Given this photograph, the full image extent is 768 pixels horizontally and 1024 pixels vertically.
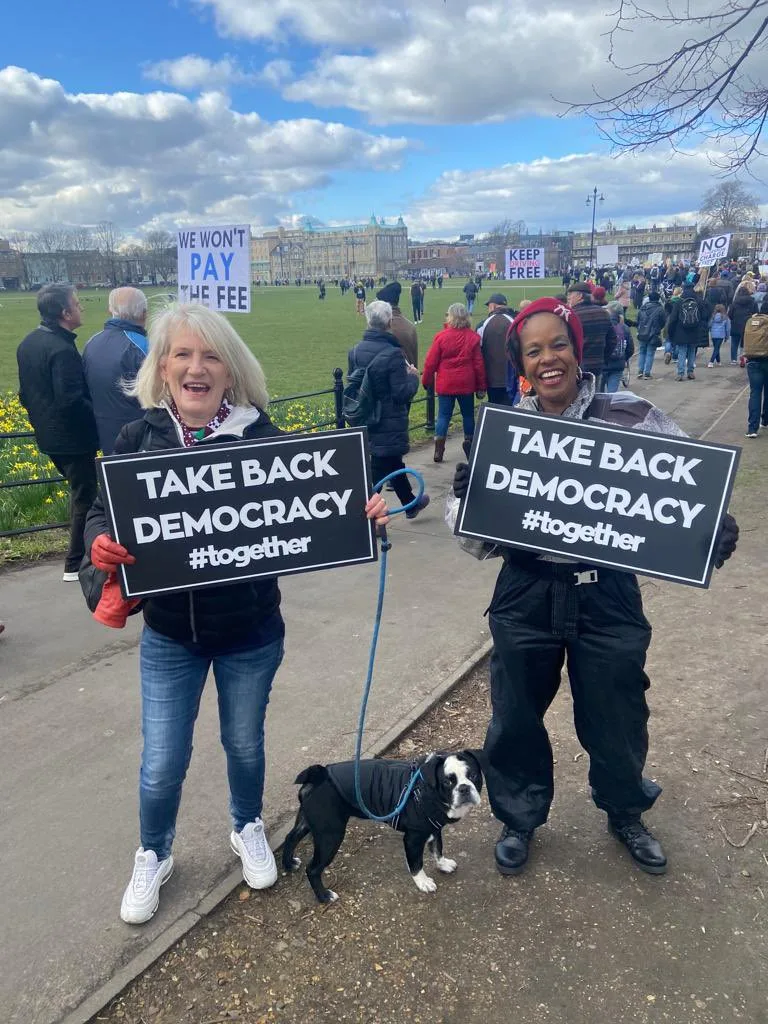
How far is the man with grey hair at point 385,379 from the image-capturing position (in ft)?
21.9

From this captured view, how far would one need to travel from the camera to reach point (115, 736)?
389 centimetres

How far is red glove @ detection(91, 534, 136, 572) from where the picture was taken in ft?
8.07

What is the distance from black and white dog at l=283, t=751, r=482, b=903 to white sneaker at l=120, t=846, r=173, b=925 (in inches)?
22.1

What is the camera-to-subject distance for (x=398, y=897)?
112 inches

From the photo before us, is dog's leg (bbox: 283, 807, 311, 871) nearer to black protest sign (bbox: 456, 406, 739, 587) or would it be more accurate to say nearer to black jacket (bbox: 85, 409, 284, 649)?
black jacket (bbox: 85, 409, 284, 649)

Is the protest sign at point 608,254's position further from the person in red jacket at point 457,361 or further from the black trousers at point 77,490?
the black trousers at point 77,490

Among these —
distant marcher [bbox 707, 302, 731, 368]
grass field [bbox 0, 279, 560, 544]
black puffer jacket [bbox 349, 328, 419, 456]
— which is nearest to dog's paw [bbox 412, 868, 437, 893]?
grass field [bbox 0, 279, 560, 544]

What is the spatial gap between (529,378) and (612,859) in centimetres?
196

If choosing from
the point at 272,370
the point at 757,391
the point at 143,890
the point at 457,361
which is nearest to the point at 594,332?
the point at 457,361

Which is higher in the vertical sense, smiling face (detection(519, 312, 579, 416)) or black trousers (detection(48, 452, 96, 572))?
smiling face (detection(519, 312, 579, 416))

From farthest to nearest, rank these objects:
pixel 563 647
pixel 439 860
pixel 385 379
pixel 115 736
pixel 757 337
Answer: pixel 757 337 < pixel 385 379 < pixel 115 736 < pixel 439 860 < pixel 563 647

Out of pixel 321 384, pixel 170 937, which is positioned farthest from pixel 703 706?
pixel 321 384

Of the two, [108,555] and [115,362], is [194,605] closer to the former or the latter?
[108,555]

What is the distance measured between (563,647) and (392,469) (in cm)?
433
